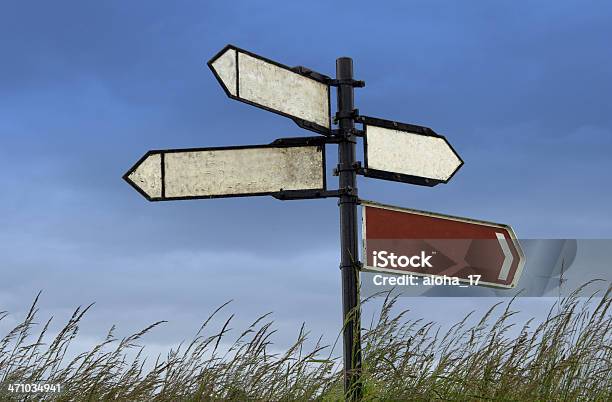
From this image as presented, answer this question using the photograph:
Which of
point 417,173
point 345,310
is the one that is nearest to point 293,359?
point 345,310

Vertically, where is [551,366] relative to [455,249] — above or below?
below

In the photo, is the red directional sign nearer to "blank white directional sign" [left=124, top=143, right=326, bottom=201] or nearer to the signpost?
the signpost

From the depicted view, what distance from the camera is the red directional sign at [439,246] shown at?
17.4 feet

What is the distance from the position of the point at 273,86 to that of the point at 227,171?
0.58 metres

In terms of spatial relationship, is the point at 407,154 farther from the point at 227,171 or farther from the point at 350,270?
the point at 227,171

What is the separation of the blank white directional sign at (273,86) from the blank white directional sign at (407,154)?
303 millimetres

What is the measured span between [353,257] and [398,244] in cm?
31

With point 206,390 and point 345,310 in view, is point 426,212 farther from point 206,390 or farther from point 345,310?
point 206,390

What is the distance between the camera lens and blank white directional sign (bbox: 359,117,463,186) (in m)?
5.46

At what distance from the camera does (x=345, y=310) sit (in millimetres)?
5297

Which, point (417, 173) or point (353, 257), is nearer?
point (353, 257)

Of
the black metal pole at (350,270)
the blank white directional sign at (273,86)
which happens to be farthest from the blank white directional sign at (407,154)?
the blank white directional sign at (273,86)

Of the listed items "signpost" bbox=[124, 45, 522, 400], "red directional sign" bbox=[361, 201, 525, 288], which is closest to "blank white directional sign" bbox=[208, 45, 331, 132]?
"signpost" bbox=[124, 45, 522, 400]

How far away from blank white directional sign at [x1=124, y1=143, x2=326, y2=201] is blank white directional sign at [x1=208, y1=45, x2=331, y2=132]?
0.70 ft
